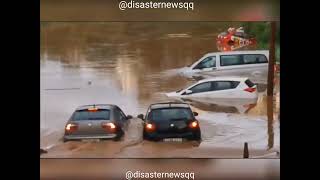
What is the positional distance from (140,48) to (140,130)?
64cm

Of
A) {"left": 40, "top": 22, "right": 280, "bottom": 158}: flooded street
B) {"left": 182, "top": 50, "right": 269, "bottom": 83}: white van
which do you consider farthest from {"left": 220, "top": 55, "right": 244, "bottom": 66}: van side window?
{"left": 40, "top": 22, "right": 280, "bottom": 158}: flooded street

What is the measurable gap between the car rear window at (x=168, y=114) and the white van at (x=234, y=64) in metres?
0.29

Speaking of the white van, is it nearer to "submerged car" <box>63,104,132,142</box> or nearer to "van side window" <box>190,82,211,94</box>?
"van side window" <box>190,82,211,94</box>

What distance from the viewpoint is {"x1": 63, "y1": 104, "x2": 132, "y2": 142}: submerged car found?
411cm

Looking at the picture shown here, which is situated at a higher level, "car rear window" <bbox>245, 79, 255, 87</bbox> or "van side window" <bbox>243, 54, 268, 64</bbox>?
"van side window" <bbox>243, 54, 268, 64</bbox>

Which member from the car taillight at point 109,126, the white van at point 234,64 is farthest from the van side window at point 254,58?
the car taillight at point 109,126

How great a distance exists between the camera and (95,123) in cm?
412

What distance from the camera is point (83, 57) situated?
4125 mm

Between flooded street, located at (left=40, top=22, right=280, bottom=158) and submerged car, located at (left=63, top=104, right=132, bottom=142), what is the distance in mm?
40

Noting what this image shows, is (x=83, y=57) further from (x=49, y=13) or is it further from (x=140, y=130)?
(x=140, y=130)

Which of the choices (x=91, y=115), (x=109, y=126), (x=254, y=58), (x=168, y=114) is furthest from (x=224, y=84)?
(x=91, y=115)

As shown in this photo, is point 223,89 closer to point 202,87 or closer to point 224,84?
point 224,84
